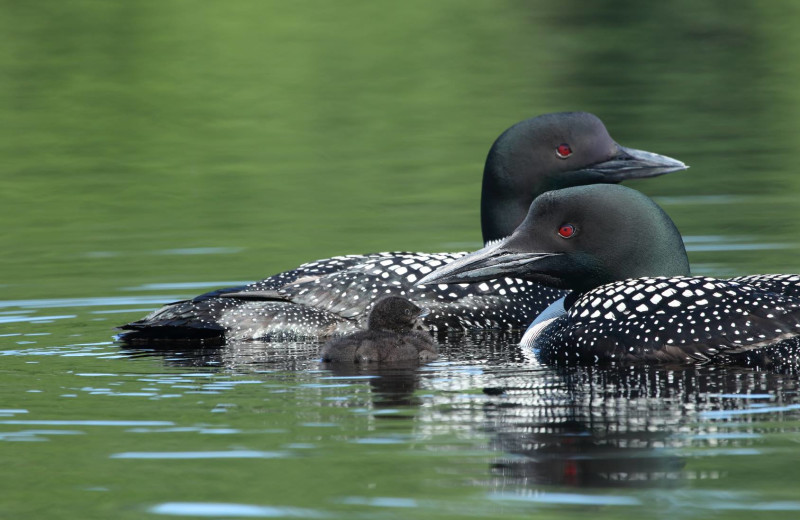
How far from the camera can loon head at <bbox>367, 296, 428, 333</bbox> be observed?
6.16 metres

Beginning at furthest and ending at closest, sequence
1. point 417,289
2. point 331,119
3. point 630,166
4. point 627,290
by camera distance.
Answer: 1. point 331,119
2. point 630,166
3. point 417,289
4. point 627,290

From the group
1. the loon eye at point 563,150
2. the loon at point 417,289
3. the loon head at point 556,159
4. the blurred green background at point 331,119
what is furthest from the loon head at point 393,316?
the blurred green background at point 331,119

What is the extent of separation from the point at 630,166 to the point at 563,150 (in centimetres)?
36

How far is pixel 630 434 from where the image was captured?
175 inches

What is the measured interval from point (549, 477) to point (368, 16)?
1792 centimetres

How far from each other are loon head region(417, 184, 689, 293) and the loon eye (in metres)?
1.50

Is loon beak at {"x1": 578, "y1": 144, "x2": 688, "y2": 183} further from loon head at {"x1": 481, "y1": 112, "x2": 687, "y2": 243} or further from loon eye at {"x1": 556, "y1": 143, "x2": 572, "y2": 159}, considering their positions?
loon eye at {"x1": 556, "y1": 143, "x2": 572, "y2": 159}

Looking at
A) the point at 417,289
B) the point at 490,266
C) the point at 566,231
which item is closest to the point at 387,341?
the point at 490,266

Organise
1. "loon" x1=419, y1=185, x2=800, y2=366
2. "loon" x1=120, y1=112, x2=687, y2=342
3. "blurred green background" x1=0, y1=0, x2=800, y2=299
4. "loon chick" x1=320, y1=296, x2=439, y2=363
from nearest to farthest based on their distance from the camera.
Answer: "loon" x1=419, y1=185, x2=800, y2=366 → "loon chick" x1=320, y1=296, x2=439, y2=363 → "loon" x1=120, y1=112, x2=687, y2=342 → "blurred green background" x1=0, y1=0, x2=800, y2=299

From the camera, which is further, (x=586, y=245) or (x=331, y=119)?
(x=331, y=119)

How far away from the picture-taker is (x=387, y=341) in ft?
19.5

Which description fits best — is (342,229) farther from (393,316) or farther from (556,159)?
(393,316)

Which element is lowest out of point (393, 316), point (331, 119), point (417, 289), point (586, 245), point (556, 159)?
point (393, 316)

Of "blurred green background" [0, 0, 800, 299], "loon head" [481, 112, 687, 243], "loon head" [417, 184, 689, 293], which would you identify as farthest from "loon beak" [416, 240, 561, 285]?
"blurred green background" [0, 0, 800, 299]
